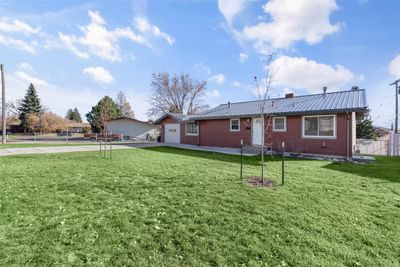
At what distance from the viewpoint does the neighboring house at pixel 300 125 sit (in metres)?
11.1

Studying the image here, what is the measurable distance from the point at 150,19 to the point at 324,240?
12.4 m

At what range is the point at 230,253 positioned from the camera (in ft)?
8.65

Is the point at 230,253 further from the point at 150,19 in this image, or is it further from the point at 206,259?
the point at 150,19

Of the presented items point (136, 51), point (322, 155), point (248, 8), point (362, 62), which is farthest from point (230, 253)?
point (362, 62)

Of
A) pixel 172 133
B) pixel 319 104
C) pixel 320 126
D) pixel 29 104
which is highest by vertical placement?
pixel 29 104

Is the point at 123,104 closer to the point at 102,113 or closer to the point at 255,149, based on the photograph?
the point at 102,113

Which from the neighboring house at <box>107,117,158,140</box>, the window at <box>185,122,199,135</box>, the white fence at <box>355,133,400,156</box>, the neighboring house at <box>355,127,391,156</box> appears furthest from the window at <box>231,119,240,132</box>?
the neighboring house at <box>107,117,158,140</box>

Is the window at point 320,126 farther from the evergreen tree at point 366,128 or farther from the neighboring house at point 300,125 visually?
the evergreen tree at point 366,128

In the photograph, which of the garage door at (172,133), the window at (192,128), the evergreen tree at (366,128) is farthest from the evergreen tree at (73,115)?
the evergreen tree at (366,128)

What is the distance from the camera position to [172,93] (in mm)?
39688

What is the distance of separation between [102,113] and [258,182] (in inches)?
1591

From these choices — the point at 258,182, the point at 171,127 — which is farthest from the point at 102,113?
the point at 258,182

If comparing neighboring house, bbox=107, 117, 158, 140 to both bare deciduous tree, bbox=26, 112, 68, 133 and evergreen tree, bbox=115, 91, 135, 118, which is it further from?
bare deciduous tree, bbox=26, 112, 68, 133

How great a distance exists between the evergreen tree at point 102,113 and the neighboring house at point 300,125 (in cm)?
2802
